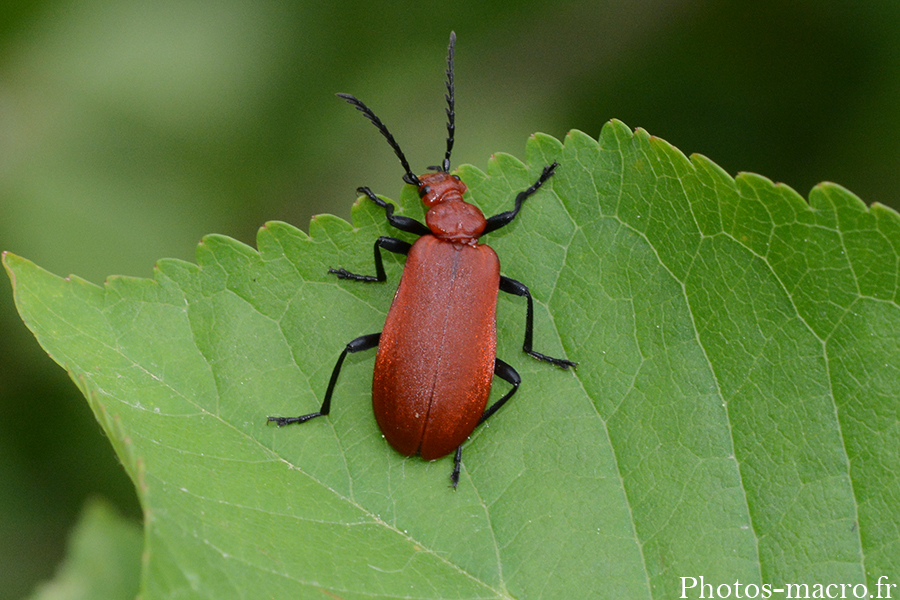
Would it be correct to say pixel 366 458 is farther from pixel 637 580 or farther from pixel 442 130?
pixel 442 130

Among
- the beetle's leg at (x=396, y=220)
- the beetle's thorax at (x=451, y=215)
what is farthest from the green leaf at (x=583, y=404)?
the beetle's thorax at (x=451, y=215)

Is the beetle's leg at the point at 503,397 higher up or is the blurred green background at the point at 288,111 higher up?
the blurred green background at the point at 288,111

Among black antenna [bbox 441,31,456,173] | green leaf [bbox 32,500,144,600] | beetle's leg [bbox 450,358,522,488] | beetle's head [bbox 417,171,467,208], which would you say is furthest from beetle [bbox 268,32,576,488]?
green leaf [bbox 32,500,144,600]

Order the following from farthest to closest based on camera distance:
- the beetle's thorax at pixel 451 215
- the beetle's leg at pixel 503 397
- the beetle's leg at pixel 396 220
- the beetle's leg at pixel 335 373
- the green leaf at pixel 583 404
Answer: the beetle's thorax at pixel 451 215 → the beetle's leg at pixel 396 220 → the beetle's leg at pixel 503 397 → the beetle's leg at pixel 335 373 → the green leaf at pixel 583 404

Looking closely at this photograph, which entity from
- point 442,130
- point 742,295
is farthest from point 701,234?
point 442,130

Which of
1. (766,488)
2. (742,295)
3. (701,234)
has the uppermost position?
(701,234)

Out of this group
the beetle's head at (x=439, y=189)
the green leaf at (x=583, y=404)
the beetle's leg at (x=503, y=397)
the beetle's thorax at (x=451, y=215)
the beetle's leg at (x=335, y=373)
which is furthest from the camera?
the beetle's head at (x=439, y=189)

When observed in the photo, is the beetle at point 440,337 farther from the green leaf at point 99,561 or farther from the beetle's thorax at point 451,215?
the green leaf at point 99,561

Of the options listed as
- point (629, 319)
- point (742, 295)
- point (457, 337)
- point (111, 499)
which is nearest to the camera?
point (742, 295)
